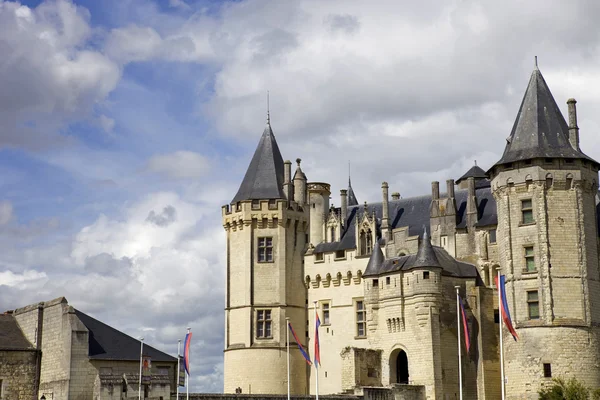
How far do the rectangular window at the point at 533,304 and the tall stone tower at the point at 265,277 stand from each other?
15.1 meters

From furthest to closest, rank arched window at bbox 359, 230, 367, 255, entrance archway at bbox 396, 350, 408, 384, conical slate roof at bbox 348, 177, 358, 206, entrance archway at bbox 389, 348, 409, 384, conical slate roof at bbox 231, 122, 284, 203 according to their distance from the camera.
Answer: conical slate roof at bbox 348, 177, 358, 206 → conical slate roof at bbox 231, 122, 284, 203 → arched window at bbox 359, 230, 367, 255 → entrance archway at bbox 396, 350, 408, 384 → entrance archway at bbox 389, 348, 409, 384

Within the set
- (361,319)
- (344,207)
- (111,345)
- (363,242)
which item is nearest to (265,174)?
(344,207)

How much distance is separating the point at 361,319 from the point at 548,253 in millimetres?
12787

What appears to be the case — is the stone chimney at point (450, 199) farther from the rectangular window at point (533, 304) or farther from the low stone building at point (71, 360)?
the low stone building at point (71, 360)

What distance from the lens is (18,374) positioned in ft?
151

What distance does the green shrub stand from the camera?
48.7 m

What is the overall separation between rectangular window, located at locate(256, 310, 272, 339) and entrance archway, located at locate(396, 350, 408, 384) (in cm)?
799

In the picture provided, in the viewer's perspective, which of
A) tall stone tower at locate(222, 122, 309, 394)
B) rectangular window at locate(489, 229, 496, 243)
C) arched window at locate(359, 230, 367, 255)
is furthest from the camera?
arched window at locate(359, 230, 367, 255)

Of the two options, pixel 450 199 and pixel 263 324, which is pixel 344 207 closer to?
pixel 450 199

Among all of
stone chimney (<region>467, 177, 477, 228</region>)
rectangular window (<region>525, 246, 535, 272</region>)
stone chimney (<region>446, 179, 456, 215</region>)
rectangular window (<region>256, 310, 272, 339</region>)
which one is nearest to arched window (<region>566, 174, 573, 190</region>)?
rectangular window (<region>525, 246, 535, 272</region>)

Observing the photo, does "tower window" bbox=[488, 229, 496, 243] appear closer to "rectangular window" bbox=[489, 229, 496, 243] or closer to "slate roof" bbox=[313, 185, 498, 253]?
"rectangular window" bbox=[489, 229, 496, 243]

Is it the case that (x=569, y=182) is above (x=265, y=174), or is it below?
below

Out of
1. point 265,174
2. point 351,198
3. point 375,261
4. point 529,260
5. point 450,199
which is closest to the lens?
point 529,260

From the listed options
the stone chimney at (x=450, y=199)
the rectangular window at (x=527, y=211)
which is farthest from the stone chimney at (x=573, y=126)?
the stone chimney at (x=450, y=199)
